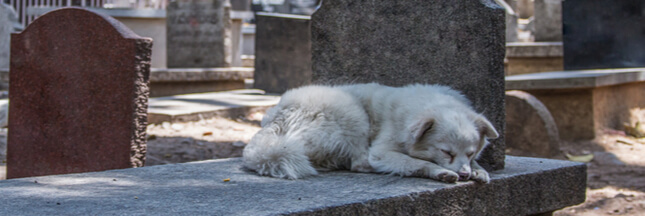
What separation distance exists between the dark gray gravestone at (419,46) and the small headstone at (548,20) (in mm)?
8919

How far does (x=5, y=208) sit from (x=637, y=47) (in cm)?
714

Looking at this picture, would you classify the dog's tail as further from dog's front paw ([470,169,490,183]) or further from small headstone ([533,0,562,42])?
small headstone ([533,0,562,42])

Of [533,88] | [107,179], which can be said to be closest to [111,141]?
[107,179]

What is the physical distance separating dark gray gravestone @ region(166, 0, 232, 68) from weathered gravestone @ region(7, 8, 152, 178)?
6.79 metres

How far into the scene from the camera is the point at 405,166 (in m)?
3.12

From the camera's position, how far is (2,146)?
578 centimetres

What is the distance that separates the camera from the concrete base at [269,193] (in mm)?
2461

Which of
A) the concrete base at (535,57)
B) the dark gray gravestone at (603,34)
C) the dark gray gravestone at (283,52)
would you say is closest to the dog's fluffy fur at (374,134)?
the dark gray gravestone at (603,34)

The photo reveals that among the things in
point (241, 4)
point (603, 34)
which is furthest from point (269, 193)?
point (241, 4)

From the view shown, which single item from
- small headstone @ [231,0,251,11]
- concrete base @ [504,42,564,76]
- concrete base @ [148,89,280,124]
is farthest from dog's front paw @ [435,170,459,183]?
small headstone @ [231,0,251,11]

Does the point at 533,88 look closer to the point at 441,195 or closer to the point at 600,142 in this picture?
the point at 600,142

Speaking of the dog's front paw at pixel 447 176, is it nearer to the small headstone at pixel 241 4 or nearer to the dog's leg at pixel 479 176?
the dog's leg at pixel 479 176

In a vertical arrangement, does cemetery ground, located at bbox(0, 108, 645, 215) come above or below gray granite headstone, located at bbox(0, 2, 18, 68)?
below

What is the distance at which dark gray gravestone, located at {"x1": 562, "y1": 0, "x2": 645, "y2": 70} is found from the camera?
24.7 feet
